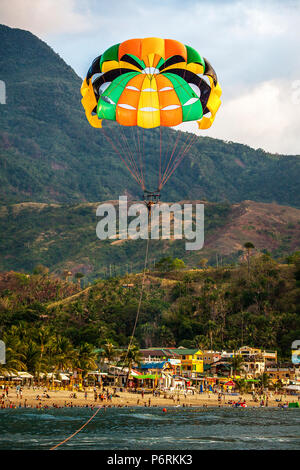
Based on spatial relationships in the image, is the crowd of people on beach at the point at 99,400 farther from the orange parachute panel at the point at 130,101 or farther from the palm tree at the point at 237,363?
the orange parachute panel at the point at 130,101

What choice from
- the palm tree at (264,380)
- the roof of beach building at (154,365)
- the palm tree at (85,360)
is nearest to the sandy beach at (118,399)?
the palm tree at (85,360)

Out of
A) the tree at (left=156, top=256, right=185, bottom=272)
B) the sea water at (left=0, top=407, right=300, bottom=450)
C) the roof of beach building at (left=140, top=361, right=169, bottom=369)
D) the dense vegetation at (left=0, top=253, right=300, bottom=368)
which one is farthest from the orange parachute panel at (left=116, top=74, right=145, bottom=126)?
the tree at (left=156, top=256, right=185, bottom=272)

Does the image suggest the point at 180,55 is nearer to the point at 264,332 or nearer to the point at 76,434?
the point at 76,434

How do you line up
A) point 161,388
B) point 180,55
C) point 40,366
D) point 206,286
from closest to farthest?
point 180,55 < point 40,366 < point 161,388 < point 206,286

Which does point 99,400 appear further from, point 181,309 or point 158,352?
point 181,309

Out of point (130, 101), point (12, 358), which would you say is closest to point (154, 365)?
point (12, 358)
